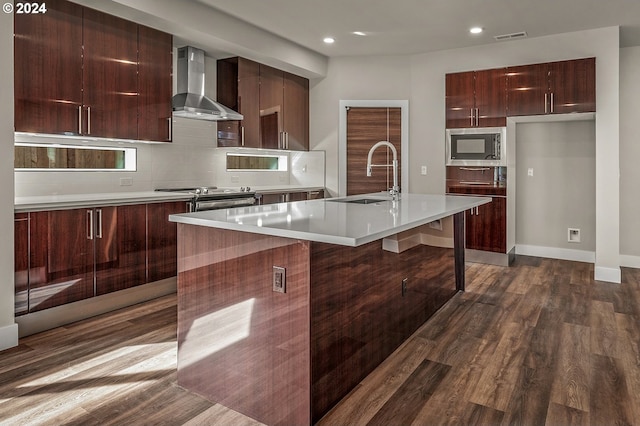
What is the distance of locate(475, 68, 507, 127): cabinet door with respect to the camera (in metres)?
5.13

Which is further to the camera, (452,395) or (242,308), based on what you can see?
(452,395)

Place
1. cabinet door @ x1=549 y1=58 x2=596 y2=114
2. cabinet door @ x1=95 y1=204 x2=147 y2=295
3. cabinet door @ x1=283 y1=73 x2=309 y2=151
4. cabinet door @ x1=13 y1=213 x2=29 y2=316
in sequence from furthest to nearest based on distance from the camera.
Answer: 1. cabinet door @ x1=283 y1=73 x2=309 y2=151
2. cabinet door @ x1=549 y1=58 x2=596 y2=114
3. cabinet door @ x1=95 y1=204 x2=147 y2=295
4. cabinet door @ x1=13 y1=213 x2=29 y2=316

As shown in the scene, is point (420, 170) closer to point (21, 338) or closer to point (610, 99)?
point (610, 99)

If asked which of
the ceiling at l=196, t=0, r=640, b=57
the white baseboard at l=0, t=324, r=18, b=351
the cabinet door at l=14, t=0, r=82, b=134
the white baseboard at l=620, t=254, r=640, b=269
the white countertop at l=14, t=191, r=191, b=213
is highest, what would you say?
the ceiling at l=196, t=0, r=640, b=57

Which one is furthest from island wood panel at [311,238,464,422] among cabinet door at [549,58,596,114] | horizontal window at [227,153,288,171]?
horizontal window at [227,153,288,171]

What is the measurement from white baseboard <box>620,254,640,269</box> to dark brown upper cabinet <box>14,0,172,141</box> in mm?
5289

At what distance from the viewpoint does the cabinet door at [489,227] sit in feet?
16.9

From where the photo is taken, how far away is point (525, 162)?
5.64 metres

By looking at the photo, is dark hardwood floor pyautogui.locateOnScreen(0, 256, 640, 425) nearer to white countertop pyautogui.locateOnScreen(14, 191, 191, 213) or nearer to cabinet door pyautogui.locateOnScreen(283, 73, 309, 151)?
white countertop pyautogui.locateOnScreen(14, 191, 191, 213)

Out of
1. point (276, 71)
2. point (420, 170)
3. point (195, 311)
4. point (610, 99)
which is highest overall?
point (276, 71)

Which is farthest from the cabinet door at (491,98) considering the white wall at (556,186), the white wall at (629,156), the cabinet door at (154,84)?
the cabinet door at (154,84)

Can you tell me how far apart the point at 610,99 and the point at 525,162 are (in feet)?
4.16

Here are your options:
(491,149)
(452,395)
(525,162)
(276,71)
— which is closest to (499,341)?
(452,395)

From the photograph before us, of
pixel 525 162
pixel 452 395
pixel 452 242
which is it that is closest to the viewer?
pixel 452 395
